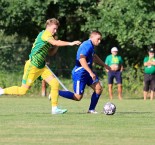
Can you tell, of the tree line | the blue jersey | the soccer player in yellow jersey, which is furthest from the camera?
the tree line

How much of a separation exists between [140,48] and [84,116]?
16.5 metres

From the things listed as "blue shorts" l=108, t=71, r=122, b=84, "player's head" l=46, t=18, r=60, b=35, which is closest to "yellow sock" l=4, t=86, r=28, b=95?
"player's head" l=46, t=18, r=60, b=35

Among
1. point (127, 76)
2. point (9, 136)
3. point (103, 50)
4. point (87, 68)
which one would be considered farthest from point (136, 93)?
point (9, 136)

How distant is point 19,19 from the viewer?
1168 inches

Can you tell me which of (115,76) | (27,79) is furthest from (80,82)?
(115,76)

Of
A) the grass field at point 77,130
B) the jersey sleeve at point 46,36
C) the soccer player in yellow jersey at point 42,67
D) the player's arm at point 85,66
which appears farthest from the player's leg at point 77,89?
the jersey sleeve at point 46,36

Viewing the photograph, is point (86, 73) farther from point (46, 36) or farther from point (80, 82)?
point (46, 36)

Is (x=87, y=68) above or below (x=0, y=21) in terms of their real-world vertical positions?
below

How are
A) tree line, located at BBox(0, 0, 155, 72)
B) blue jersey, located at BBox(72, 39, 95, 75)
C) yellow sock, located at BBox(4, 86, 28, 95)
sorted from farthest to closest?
1. tree line, located at BBox(0, 0, 155, 72)
2. blue jersey, located at BBox(72, 39, 95, 75)
3. yellow sock, located at BBox(4, 86, 28, 95)

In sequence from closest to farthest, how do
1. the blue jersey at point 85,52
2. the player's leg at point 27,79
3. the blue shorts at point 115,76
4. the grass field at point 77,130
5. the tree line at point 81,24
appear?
the grass field at point 77,130 → the player's leg at point 27,79 → the blue jersey at point 85,52 → the blue shorts at point 115,76 → the tree line at point 81,24

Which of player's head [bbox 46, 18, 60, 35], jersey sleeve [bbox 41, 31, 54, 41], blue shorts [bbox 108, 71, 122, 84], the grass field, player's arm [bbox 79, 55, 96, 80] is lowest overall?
the grass field

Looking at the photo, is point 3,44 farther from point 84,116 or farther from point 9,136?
point 9,136

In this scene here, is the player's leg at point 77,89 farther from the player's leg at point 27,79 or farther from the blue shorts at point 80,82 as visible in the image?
→ the player's leg at point 27,79

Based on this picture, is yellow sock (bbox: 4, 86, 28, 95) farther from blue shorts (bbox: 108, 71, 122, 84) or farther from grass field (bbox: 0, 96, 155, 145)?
blue shorts (bbox: 108, 71, 122, 84)
